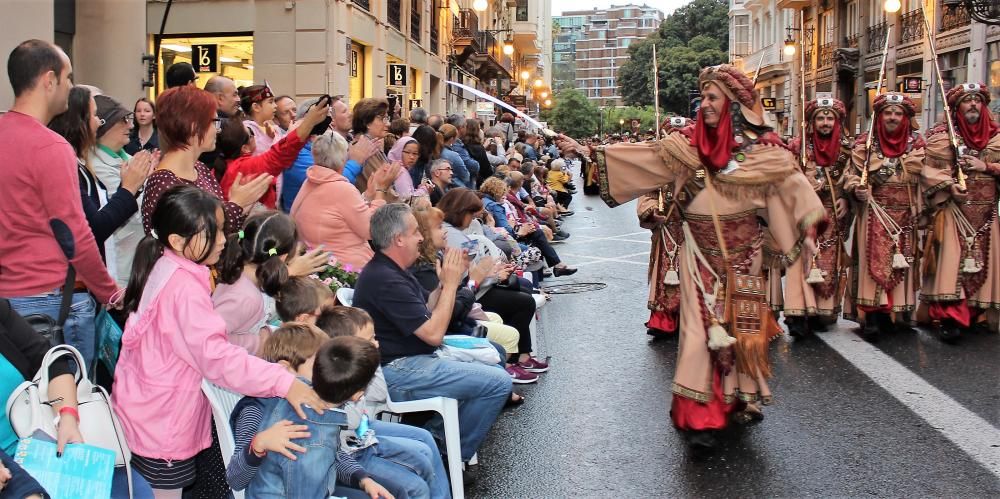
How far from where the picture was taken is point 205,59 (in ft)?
53.4

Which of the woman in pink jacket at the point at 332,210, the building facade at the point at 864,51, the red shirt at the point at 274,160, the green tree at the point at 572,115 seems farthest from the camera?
the green tree at the point at 572,115

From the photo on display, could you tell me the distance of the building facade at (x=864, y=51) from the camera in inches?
1067

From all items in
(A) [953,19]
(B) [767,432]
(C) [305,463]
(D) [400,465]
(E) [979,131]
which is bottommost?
(B) [767,432]

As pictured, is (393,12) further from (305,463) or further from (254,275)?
(305,463)

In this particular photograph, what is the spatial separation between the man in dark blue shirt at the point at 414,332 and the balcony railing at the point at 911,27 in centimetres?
3042

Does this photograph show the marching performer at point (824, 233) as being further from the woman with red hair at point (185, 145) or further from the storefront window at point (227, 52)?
the storefront window at point (227, 52)

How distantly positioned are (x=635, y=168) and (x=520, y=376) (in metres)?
2.12

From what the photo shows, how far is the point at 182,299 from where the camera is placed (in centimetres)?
384

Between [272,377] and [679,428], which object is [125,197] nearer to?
[272,377]

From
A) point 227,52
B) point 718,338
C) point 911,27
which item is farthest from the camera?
point 911,27

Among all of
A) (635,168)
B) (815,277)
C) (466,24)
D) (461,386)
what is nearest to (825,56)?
(466,24)

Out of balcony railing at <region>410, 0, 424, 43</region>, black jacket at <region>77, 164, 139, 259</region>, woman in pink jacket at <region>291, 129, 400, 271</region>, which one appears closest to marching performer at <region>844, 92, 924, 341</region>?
woman in pink jacket at <region>291, 129, 400, 271</region>

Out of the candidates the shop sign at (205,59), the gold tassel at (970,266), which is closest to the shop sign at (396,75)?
the shop sign at (205,59)

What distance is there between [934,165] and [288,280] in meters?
6.46
